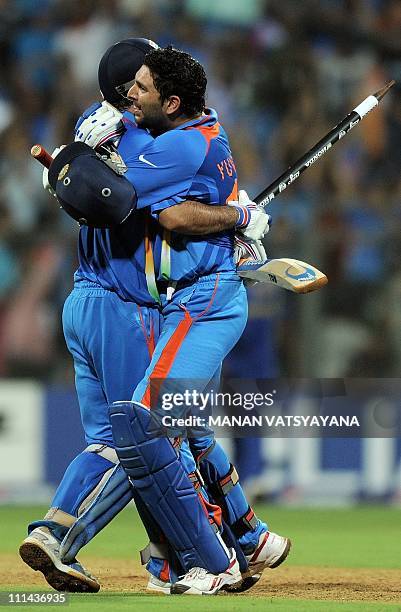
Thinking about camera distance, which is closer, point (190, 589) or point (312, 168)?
point (190, 589)

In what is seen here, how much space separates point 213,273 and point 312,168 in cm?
566

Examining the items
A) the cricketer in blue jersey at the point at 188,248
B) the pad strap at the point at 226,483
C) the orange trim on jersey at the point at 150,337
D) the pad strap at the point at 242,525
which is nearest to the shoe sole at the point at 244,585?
the pad strap at the point at 242,525

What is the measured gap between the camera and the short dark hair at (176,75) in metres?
5.18

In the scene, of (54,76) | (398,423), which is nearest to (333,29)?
(54,76)

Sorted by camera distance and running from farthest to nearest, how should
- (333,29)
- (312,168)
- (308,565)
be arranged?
(333,29), (312,168), (308,565)

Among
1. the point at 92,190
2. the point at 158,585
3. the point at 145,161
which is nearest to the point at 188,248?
the point at 145,161

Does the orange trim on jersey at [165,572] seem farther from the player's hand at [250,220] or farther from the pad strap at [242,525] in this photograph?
the player's hand at [250,220]

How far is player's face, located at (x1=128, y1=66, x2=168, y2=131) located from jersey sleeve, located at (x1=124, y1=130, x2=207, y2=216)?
0.52 feet

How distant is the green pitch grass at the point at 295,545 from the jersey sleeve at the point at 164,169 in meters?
1.59

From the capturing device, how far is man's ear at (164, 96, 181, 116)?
5229 mm

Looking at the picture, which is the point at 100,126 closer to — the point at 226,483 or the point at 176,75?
the point at 176,75

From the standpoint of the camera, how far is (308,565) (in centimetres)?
686

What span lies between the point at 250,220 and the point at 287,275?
0.29 metres

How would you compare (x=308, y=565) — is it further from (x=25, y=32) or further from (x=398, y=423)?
(x=25, y=32)
